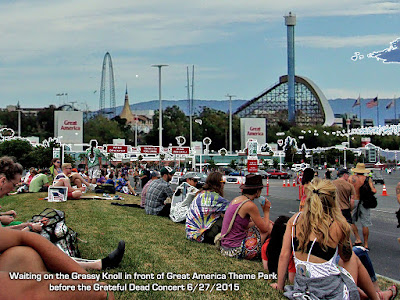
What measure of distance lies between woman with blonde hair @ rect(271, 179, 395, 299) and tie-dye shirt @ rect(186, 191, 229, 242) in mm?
3912

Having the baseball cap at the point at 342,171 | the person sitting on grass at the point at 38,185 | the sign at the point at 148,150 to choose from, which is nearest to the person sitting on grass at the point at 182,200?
the baseball cap at the point at 342,171

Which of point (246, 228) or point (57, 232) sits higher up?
point (57, 232)

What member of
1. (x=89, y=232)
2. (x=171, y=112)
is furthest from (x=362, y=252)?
(x=171, y=112)

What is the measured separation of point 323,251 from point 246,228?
2.75m

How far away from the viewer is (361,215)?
10.9 metres

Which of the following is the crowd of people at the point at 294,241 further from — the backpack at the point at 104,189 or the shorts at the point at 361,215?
the backpack at the point at 104,189

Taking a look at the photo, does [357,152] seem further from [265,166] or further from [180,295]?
[180,295]

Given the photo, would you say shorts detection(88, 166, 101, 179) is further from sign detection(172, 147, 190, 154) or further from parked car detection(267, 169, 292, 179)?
parked car detection(267, 169, 292, 179)

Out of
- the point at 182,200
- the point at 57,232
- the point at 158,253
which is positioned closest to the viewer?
the point at 57,232

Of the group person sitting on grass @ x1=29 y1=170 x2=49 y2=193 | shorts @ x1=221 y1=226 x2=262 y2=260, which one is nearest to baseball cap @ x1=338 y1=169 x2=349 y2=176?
shorts @ x1=221 y1=226 x2=262 y2=260

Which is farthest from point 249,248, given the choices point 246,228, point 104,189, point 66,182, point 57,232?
point 104,189

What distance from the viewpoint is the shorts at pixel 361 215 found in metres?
10.8

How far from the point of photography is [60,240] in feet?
21.3

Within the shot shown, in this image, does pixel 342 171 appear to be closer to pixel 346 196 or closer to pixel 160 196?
pixel 346 196
